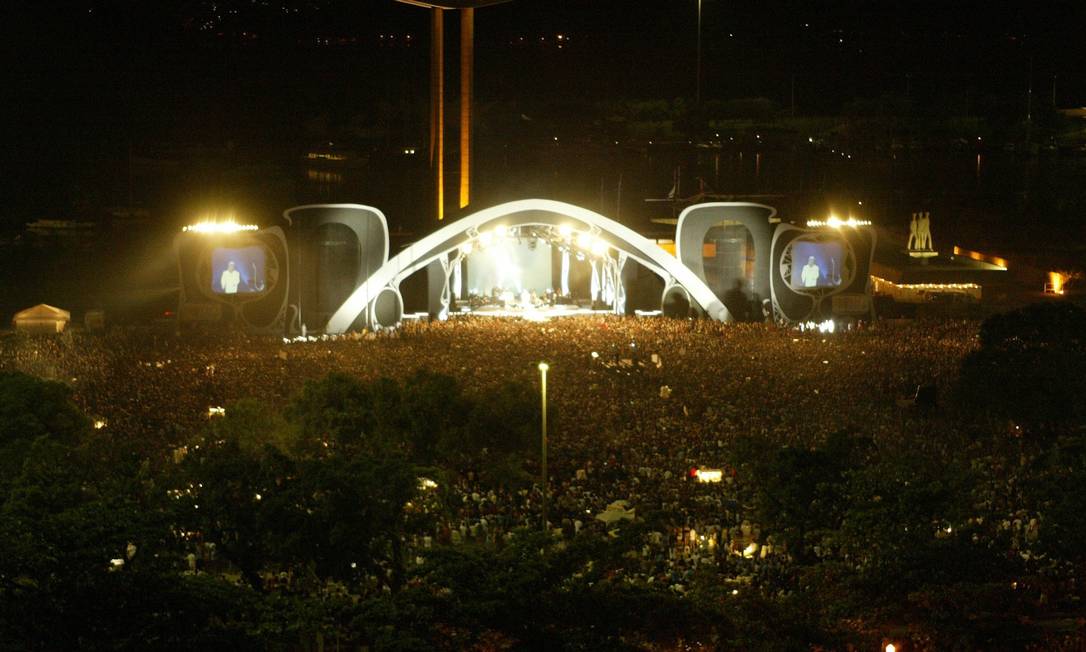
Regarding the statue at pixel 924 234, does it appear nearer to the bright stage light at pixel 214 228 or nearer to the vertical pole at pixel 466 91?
the vertical pole at pixel 466 91

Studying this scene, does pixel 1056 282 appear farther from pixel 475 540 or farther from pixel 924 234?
pixel 475 540

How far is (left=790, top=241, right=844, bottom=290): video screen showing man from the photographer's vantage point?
2777 cm

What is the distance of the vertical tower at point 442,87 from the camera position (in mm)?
33938

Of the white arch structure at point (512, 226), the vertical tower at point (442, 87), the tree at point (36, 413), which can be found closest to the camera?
the tree at point (36, 413)

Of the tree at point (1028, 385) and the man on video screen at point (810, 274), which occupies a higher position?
the man on video screen at point (810, 274)

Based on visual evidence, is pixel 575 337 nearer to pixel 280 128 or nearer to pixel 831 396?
pixel 831 396

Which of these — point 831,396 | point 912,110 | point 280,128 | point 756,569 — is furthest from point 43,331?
point 912,110

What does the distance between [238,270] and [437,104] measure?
9.95m

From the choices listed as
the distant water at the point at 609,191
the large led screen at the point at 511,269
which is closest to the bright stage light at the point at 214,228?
A: the large led screen at the point at 511,269

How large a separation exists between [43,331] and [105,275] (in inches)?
596

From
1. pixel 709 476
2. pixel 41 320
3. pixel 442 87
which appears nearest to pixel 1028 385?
pixel 709 476

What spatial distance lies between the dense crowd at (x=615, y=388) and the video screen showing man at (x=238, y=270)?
1.69 m

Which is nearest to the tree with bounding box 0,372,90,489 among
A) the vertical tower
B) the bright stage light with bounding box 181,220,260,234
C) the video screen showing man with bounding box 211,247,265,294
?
the video screen showing man with bounding box 211,247,265,294

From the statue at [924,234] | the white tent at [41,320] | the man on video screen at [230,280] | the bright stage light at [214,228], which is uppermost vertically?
the statue at [924,234]
